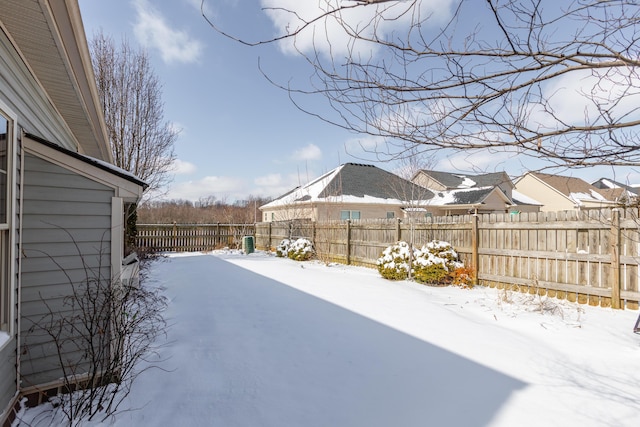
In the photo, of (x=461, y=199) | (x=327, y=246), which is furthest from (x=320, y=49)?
(x=461, y=199)

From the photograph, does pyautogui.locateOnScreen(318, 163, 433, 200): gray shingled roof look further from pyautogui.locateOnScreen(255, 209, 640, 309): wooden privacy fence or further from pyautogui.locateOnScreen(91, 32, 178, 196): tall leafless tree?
pyautogui.locateOnScreen(255, 209, 640, 309): wooden privacy fence

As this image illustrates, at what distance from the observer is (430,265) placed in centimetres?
723

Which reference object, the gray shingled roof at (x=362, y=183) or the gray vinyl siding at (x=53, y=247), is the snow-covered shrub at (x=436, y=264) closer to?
the gray vinyl siding at (x=53, y=247)

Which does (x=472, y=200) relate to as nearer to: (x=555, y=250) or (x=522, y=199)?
(x=522, y=199)

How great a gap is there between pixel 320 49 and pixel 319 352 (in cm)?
315

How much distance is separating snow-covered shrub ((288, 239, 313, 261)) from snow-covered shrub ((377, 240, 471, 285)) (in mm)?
4464

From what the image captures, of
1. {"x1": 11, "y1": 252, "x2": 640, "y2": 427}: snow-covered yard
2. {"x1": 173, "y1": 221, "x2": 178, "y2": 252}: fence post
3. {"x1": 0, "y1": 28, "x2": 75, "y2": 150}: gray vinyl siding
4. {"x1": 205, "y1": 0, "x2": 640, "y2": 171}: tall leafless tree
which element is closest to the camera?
{"x1": 205, "y1": 0, "x2": 640, "y2": 171}: tall leafless tree

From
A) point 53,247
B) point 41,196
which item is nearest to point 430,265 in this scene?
point 53,247

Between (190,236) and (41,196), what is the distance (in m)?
14.7

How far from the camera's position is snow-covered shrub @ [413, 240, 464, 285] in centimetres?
717

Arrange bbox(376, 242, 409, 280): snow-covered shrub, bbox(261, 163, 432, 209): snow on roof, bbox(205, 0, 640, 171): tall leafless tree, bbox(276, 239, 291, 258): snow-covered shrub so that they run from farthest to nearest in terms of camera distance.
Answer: bbox(261, 163, 432, 209): snow on roof, bbox(276, 239, 291, 258): snow-covered shrub, bbox(376, 242, 409, 280): snow-covered shrub, bbox(205, 0, 640, 171): tall leafless tree

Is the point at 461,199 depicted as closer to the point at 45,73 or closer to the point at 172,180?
the point at 172,180

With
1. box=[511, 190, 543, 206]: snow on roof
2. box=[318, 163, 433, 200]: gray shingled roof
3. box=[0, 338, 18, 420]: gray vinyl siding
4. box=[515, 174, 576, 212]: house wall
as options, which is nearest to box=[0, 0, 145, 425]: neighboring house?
box=[0, 338, 18, 420]: gray vinyl siding

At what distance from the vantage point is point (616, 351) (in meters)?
3.62
